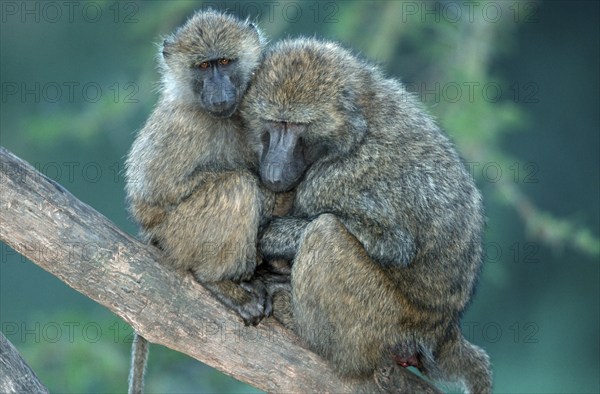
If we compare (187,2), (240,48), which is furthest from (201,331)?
(187,2)

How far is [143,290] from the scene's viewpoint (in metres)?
4.61

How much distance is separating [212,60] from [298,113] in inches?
25.3

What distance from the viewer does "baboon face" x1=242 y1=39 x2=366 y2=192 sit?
4.64m

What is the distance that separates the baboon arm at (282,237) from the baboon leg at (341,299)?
4.6 inches

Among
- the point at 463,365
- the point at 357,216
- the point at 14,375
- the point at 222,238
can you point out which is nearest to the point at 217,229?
the point at 222,238

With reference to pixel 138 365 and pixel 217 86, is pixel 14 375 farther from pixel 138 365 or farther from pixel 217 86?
pixel 217 86

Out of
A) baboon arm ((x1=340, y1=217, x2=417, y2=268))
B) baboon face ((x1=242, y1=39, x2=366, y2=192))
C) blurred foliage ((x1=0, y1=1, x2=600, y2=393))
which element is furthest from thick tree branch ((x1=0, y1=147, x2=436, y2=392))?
blurred foliage ((x1=0, y1=1, x2=600, y2=393))

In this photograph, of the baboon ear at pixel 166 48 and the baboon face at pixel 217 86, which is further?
the baboon ear at pixel 166 48

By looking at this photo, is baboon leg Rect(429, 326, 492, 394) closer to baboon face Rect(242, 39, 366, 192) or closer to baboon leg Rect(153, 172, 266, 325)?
baboon leg Rect(153, 172, 266, 325)

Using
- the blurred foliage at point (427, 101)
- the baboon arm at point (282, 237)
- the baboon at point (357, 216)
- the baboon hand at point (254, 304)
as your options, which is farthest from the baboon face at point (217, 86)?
the blurred foliage at point (427, 101)

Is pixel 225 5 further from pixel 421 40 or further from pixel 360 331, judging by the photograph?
pixel 360 331

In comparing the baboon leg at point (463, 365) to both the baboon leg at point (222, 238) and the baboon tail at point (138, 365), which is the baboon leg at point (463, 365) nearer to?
the baboon leg at point (222, 238)

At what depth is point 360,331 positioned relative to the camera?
4.63 metres

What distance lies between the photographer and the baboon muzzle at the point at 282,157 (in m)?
4.61
